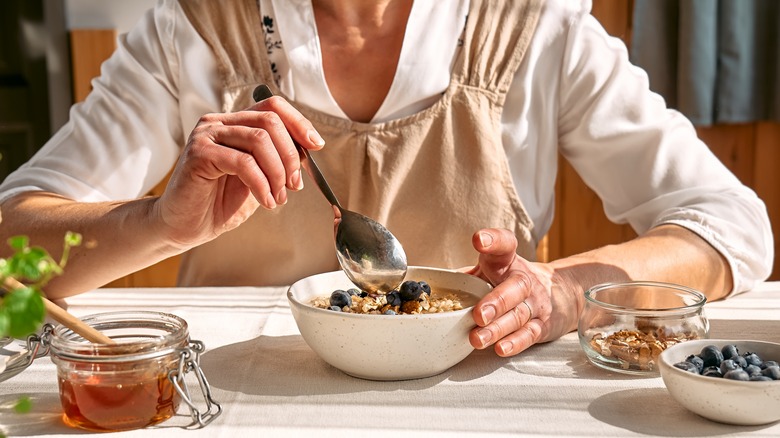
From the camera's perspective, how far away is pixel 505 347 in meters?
0.98

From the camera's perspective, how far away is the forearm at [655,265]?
1163 mm

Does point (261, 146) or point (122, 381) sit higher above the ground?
point (261, 146)

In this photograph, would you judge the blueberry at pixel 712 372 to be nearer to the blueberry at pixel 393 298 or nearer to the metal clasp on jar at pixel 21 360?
the blueberry at pixel 393 298

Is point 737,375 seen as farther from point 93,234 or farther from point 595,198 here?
point 595,198

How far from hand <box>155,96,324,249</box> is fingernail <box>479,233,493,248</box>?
0.23m

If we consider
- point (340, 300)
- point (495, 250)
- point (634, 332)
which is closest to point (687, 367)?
point (634, 332)

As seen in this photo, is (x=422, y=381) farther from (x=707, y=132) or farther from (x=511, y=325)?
(x=707, y=132)

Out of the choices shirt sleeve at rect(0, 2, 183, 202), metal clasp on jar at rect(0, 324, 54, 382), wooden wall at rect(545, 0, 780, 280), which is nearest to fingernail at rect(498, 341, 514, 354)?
metal clasp on jar at rect(0, 324, 54, 382)

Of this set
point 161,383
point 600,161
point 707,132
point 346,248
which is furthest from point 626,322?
point 707,132

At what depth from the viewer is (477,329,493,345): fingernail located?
36.9 inches

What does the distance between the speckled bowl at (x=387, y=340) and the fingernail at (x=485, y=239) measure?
0.09 m

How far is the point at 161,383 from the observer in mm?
817

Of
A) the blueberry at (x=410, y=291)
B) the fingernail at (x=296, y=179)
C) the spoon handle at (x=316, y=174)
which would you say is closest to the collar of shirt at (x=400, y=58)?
the spoon handle at (x=316, y=174)

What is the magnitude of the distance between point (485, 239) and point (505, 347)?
0.12m
